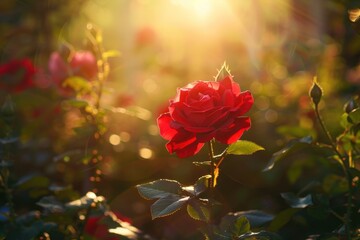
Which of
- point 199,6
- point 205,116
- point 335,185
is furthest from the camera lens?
point 199,6

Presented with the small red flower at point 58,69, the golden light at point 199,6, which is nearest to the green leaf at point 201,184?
the small red flower at point 58,69

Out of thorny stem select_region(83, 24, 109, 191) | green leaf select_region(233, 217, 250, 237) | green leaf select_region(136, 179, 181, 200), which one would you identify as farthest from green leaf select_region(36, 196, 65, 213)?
green leaf select_region(233, 217, 250, 237)

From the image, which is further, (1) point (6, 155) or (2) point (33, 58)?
(2) point (33, 58)

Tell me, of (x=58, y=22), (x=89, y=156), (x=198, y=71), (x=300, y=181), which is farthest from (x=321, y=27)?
(x=89, y=156)

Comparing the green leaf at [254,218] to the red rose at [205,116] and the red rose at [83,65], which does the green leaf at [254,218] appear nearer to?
the red rose at [205,116]

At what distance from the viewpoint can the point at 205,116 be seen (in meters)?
0.95

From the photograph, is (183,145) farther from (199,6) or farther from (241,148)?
(199,6)

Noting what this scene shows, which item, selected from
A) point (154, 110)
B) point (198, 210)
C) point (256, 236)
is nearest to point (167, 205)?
point (198, 210)

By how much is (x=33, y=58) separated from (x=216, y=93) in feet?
9.30

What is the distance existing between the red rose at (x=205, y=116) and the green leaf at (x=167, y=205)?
0.07 meters

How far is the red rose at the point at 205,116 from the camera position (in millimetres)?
949

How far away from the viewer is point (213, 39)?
7.02 metres

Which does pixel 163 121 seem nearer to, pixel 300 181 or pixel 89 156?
pixel 89 156

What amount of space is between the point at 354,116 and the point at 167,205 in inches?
15.1
